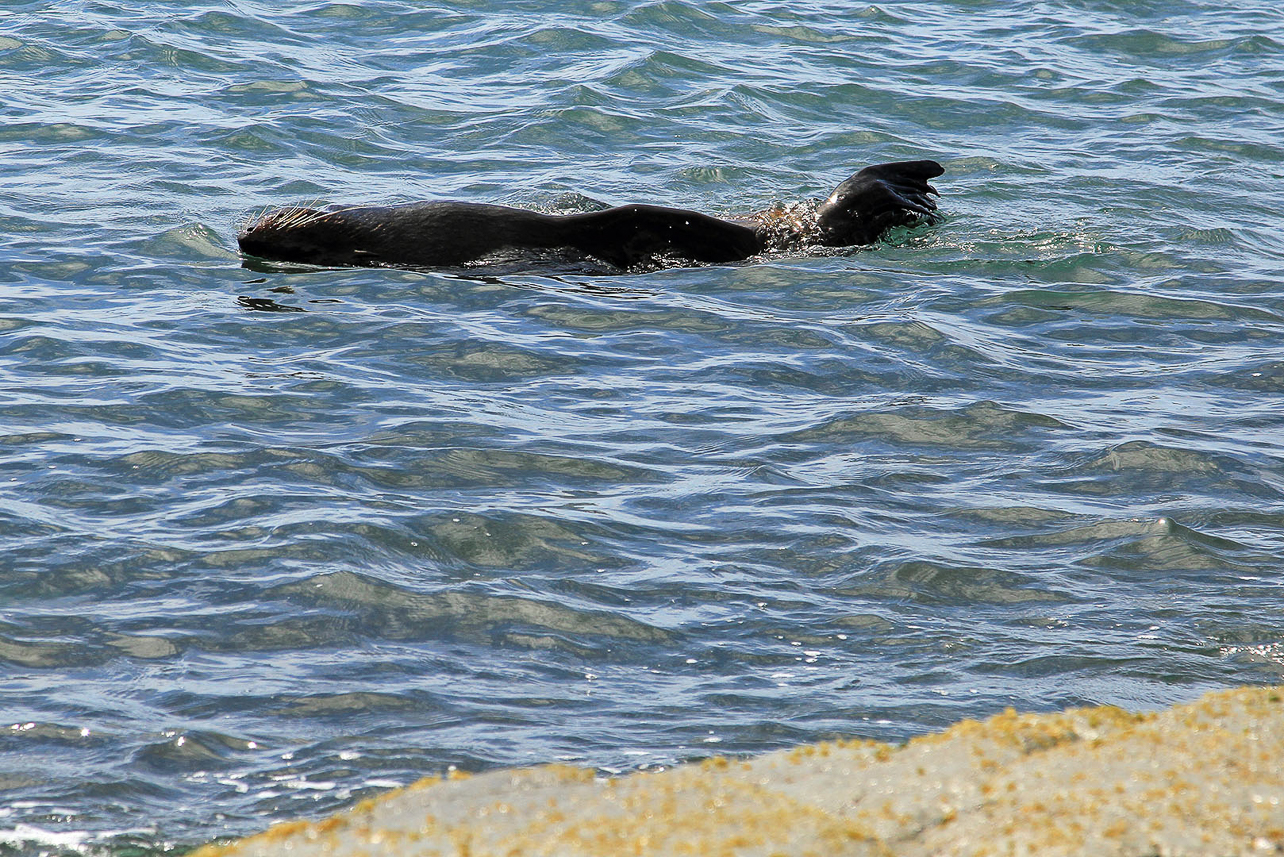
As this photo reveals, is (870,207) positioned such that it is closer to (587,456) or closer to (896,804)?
(587,456)

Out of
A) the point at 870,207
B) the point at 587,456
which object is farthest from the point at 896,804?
the point at 870,207

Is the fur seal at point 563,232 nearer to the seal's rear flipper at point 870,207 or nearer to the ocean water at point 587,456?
the seal's rear flipper at point 870,207

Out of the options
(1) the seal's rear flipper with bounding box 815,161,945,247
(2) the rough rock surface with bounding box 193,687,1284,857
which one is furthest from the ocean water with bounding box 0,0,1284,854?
(2) the rough rock surface with bounding box 193,687,1284,857

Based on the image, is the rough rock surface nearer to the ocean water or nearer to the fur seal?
the ocean water

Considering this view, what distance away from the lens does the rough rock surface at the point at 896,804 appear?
8.64ft

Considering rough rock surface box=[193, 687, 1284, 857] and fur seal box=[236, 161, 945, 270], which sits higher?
fur seal box=[236, 161, 945, 270]

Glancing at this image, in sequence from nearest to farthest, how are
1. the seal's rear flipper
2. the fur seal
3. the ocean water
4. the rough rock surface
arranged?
the rough rock surface
the ocean water
the fur seal
the seal's rear flipper

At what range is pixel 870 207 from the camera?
817cm

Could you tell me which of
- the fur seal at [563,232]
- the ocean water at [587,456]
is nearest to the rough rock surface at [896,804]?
the ocean water at [587,456]

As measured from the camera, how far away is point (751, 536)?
4926mm

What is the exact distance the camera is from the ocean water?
3869 millimetres

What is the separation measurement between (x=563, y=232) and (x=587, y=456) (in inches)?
107

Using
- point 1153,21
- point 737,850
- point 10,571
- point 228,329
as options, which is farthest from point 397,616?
point 1153,21

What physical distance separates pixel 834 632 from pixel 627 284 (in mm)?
3688
